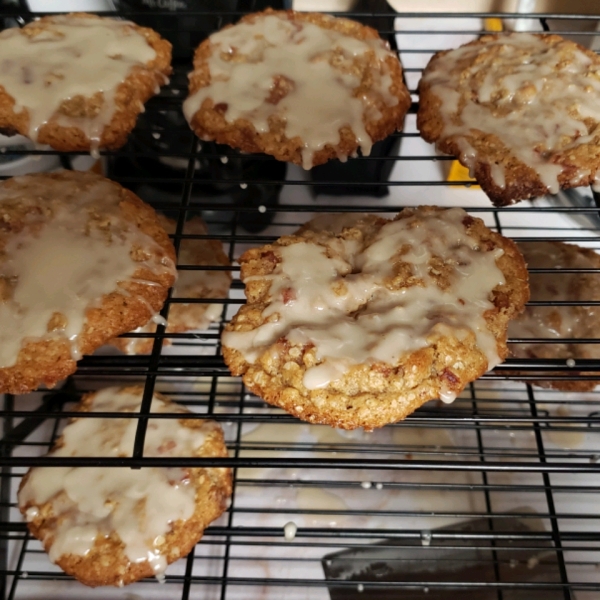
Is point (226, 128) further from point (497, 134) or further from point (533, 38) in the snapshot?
point (533, 38)

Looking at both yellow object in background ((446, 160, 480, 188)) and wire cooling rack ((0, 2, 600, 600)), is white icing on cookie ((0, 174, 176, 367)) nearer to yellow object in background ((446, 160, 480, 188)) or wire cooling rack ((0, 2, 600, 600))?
wire cooling rack ((0, 2, 600, 600))

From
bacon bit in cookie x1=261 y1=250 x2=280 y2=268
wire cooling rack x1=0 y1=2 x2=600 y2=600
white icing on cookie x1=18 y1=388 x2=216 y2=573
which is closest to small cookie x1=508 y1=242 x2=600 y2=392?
wire cooling rack x1=0 y1=2 x2=600 y2=600

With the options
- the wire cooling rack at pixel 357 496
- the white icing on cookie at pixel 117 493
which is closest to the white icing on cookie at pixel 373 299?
the wire cooling rack at pixel 357 496

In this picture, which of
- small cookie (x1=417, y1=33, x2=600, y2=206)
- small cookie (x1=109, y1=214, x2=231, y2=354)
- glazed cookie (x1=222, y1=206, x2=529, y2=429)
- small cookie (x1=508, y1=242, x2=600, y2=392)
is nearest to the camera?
glazed cookie (x1=222, y1=206, x2=529, y2=429)

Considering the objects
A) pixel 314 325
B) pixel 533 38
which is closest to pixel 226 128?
pixel 314 325

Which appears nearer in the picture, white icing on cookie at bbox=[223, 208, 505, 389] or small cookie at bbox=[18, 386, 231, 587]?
white icing on cookie at bbox=[223, 208, 505, 389]

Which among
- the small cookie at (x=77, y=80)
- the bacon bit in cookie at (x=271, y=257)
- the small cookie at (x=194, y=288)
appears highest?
the small cookie at (x=77, y=80)

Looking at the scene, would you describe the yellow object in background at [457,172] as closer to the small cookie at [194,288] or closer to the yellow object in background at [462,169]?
the yellow object in background at [462,169]

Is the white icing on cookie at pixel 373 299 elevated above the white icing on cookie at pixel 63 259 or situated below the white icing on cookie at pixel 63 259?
above
